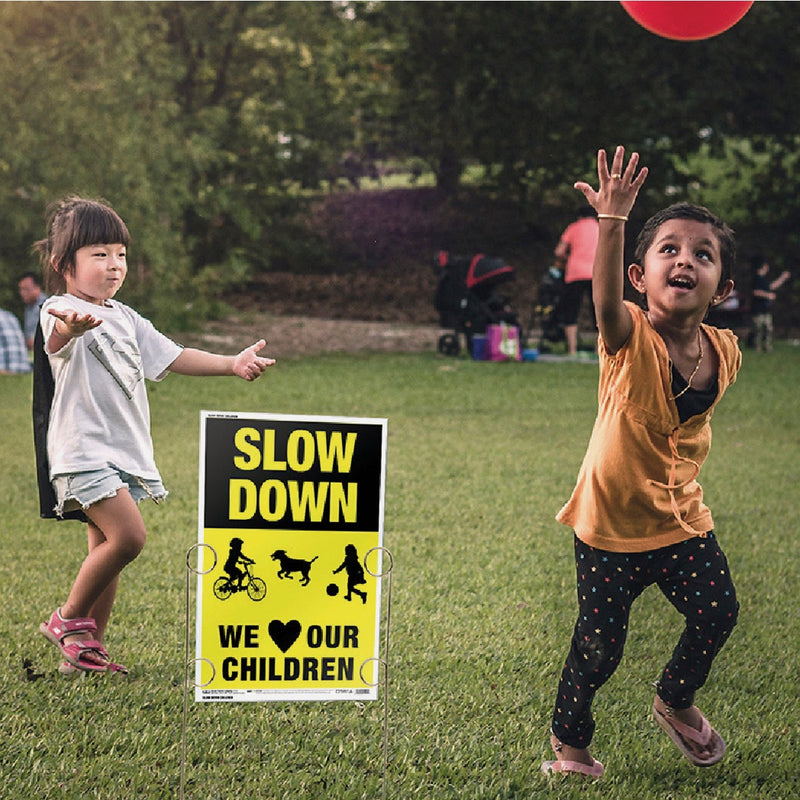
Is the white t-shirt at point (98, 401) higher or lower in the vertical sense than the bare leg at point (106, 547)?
higher

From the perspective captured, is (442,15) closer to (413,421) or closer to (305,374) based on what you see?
(305,374)

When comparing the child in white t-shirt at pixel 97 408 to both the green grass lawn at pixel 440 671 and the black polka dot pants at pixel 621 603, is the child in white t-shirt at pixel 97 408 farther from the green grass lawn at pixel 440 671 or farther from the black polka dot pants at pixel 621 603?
the black polka dot pants at pixel 621 603

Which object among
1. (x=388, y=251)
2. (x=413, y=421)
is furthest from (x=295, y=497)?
(x=388, y=251)

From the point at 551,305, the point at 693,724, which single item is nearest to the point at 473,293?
the point at 551,305

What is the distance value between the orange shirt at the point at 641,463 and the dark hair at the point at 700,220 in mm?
244

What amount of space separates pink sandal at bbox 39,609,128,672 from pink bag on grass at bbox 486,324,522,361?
39.6 ft

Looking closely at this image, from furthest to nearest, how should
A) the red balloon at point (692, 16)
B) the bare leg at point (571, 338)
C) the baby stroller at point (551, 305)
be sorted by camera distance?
the baby stroller at point (551, 305) < the bare leg at point (571, 338) < the red balloon at point (692, 16)

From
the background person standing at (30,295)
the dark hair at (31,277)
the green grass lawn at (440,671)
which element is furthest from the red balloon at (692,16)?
the dark hair at (31,277)

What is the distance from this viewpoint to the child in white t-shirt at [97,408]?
397cm

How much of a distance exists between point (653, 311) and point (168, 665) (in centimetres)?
220

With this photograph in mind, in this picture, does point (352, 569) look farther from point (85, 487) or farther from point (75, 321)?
point (85, 487)

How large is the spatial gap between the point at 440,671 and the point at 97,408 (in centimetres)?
156

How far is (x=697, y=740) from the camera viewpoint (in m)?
3.54

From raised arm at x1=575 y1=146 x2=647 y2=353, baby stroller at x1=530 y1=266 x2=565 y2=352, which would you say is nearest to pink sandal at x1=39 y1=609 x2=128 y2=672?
raised arm at x1=575 y1=146 x2=647 y2=353
